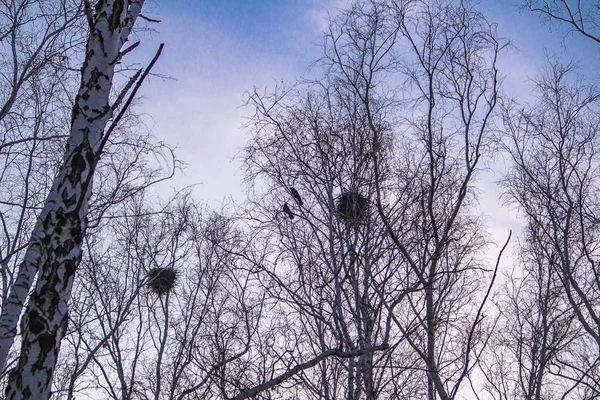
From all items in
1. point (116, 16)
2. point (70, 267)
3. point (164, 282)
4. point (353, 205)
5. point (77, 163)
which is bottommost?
point (70, 267)

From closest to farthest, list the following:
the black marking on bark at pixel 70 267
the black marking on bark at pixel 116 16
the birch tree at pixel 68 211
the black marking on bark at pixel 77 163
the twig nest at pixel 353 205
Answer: the birch tree at pixel 68 211
the black marking on bark at pixel 70 267
the black marking on bark at pixel 77 163
the black marking on bark at pixel 116 16
the twig nest at pixel 353 205

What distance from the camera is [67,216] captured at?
2.21m

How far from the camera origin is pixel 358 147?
525 cm

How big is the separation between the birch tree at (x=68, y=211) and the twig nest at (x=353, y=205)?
2598mm

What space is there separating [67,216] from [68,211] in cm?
2

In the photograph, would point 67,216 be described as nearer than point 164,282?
Yes

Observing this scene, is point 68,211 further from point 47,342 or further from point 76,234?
point 47,342

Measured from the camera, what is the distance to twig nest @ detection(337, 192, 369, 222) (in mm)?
4781

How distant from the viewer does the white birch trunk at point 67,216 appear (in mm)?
2016

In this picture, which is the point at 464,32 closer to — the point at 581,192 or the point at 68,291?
the point at 581,192

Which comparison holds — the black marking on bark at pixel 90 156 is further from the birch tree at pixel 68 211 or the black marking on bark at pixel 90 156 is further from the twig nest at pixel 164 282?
the twig nest at pixel 164 282

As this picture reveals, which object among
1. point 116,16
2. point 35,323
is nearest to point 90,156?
point 35,323

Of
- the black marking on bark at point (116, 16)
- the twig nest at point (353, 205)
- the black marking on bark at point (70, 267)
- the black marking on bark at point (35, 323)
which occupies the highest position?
the twig nest at point (353, 205)

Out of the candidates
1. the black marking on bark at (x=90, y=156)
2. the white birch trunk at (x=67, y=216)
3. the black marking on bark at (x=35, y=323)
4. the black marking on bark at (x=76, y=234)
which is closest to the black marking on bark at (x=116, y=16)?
the white birch trunk at (x=67, y=216)
